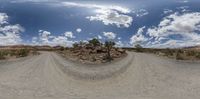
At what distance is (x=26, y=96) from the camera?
15.2 metres

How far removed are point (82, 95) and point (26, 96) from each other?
2.40 metres

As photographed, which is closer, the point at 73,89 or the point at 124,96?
the point at 124,96

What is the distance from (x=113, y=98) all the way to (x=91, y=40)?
87816 mm

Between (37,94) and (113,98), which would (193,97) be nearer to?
(113,98)

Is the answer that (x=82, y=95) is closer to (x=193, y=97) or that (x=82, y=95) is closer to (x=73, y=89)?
(x=73, y=89)

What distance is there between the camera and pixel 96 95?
15312 millimetres

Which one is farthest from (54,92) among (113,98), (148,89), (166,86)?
(166,86)

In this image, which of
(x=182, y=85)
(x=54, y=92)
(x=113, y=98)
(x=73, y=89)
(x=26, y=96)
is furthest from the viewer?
(x=182, y=85)

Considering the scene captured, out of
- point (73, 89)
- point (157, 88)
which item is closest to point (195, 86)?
point (157, 88)

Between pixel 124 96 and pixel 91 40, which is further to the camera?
pixel 91 40

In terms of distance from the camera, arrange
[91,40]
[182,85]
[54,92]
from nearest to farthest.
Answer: [54,92] < [182,85] < [91,40]

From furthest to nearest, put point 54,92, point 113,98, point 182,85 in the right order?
point 182,85 < point 54,92 < point 113,98

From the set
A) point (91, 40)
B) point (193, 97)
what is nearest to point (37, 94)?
point (193, 97)

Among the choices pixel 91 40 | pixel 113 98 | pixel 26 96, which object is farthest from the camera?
pixel 91 40
